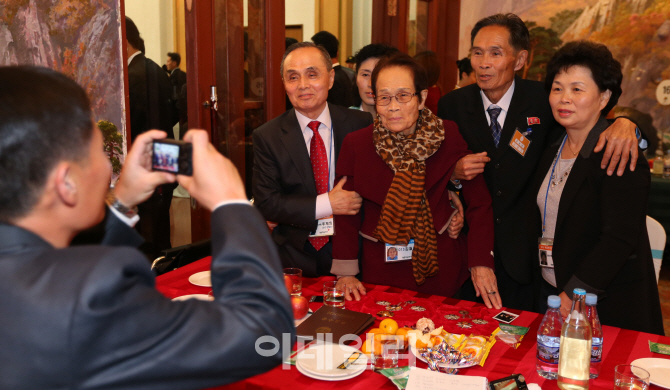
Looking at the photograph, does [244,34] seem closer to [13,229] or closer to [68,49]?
[68,49]

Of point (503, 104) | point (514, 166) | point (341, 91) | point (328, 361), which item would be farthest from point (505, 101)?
point (341, 91)

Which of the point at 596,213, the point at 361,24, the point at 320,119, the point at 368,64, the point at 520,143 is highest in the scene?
the point at 361,24

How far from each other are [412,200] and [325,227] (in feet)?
1.64

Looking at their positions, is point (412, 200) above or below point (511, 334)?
above

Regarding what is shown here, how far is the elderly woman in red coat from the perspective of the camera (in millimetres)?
2336

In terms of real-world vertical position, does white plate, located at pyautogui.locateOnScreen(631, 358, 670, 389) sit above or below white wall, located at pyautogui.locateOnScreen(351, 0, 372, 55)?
below

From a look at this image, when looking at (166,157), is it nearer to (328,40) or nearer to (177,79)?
(177,79)

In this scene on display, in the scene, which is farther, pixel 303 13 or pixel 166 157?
pixel 303 13

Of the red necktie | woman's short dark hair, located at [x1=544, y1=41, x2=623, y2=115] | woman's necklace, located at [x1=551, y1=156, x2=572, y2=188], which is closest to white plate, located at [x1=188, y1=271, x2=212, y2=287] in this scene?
the red necktie

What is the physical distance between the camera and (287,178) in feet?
9.09

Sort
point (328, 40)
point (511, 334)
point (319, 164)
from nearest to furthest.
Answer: point (511, 334), point (319, 164), point (328, 40)

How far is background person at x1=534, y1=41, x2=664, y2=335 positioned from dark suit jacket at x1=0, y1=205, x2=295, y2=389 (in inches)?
65.1

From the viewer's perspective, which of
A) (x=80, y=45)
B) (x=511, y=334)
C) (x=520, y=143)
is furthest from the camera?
(x=80, y=45)

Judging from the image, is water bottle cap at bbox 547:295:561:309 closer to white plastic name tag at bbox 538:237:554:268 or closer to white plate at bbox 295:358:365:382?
white plate at bbox 295:358:365:382
